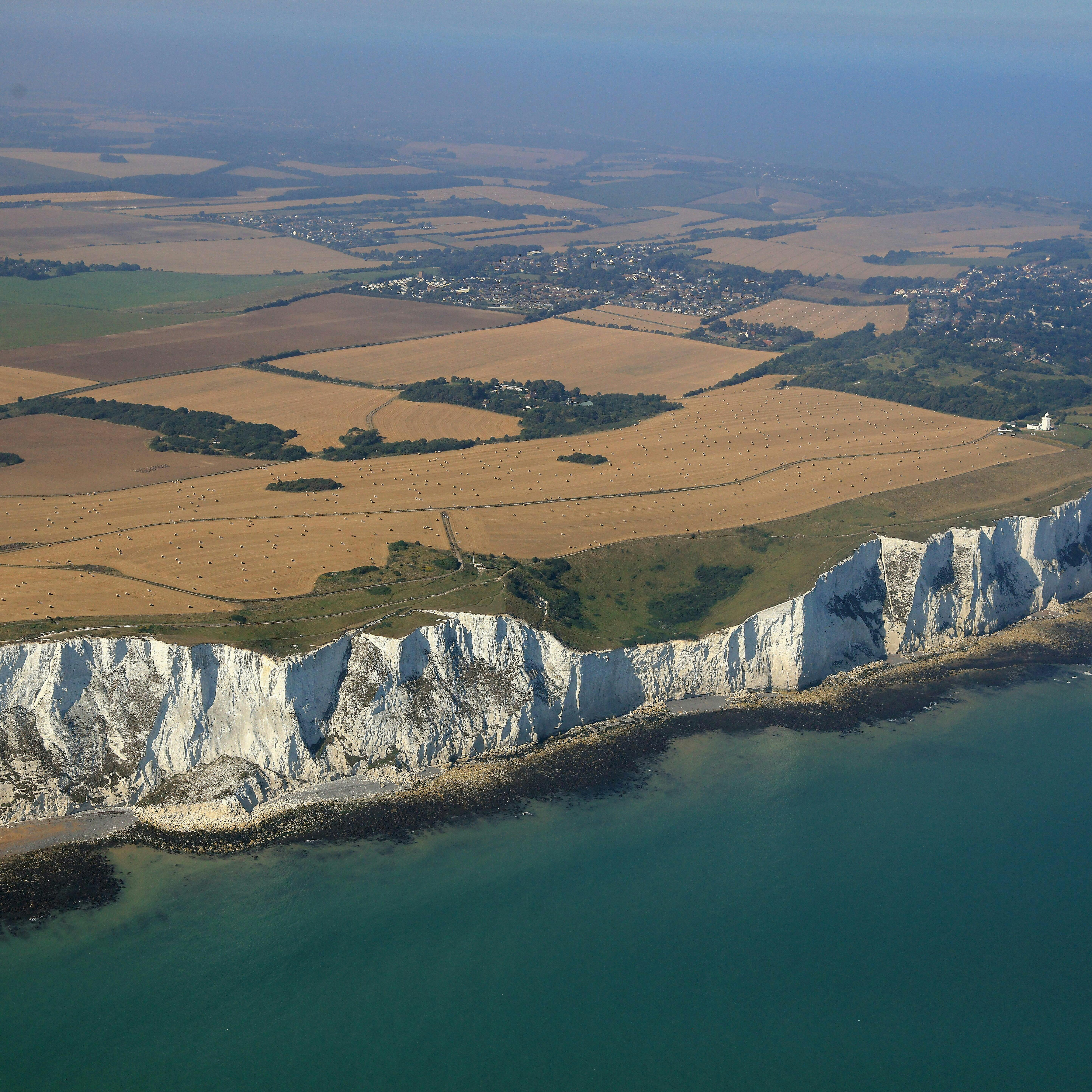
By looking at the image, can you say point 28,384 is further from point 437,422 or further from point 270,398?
point 437,422

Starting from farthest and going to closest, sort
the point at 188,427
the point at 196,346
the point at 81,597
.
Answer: the point at 196,346
the point at 188,427
the point at 81,597

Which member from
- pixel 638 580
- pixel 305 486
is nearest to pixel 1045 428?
pixel 638 580

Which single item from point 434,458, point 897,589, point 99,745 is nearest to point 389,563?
point 99,745

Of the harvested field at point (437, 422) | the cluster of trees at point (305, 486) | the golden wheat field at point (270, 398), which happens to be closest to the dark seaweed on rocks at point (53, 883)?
the cluster of trees at point (305, 486)

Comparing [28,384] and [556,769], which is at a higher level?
[28,384]

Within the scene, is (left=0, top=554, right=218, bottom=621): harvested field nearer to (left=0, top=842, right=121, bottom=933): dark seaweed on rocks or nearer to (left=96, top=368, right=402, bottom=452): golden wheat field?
(left=0, top=842, right=121, bottom=933): dark seaweed on rocks

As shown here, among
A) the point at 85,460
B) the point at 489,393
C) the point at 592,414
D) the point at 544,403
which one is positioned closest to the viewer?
the point at 85,460

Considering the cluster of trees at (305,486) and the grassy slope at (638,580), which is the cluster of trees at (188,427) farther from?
the grassy slope at (638,580)
